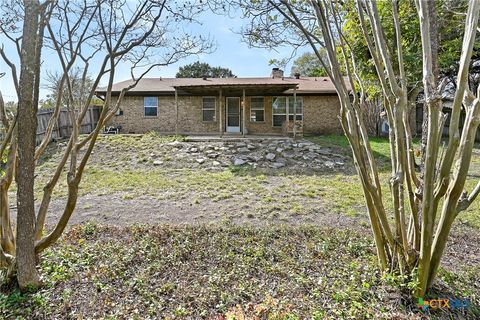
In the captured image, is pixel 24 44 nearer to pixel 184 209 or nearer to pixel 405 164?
pixel 405 164

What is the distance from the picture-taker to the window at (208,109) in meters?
16.0

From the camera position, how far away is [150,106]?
16.0 meters

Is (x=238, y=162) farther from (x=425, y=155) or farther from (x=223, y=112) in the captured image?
(x=425, y=155)

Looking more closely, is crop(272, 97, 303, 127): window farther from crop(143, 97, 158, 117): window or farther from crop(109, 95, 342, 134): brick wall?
crop(143, 97, 158, 117): window

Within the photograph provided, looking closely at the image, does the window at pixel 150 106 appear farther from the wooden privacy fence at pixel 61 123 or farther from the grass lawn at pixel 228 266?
the grass lawn at pixel 228 266

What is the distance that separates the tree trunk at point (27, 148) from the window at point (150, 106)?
46.6 ft

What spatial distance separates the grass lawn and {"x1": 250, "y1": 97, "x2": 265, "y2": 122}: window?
33.9ft

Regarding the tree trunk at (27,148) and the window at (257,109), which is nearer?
the tree trunk at (27,148)

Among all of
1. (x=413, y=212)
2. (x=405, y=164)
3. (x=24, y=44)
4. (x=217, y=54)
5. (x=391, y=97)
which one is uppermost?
(x=217, y=54)

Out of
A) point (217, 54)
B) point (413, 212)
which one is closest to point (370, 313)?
point (413, 212)

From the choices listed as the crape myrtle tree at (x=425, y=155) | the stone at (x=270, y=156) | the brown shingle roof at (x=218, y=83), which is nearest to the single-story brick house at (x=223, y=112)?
the brown shingle roof at (x=218, y=83)

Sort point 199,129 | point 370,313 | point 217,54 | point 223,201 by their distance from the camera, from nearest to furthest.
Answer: point 370,313, point 217,54, point 223,201, point 199,129

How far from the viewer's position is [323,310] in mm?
2209

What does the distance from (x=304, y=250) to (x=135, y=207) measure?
3.64m
